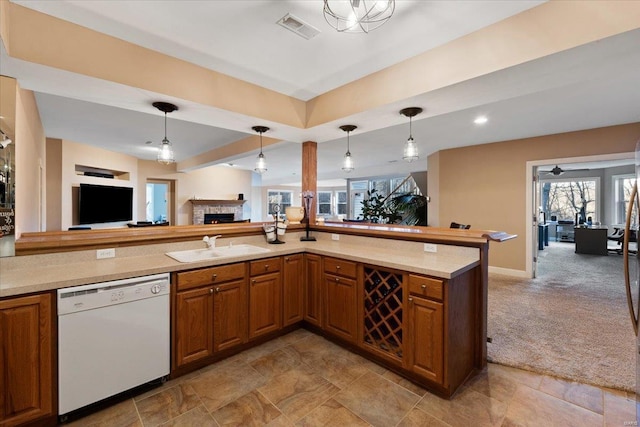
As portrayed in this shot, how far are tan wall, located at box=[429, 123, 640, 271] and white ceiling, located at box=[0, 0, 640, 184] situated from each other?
0.43 m

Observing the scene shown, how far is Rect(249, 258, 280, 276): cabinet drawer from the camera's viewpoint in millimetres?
2477

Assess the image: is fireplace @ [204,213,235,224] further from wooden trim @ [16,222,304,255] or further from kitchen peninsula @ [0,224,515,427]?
kitchen peninsula @ [0,224,515,427]

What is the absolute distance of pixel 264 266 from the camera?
8.39 feet

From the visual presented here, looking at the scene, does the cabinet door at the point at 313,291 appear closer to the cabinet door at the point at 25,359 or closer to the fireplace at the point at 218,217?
the cabinet door at the point at 25,359

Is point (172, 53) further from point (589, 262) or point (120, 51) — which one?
point (589, 262)

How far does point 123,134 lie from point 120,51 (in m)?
3.46

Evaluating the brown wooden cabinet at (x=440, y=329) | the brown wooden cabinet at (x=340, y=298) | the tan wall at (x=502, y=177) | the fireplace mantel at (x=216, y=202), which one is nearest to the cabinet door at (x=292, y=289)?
the brown wooden cabinet at (x=340, y=298)

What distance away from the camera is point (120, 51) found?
202cm

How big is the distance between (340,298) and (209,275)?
1.17 meters

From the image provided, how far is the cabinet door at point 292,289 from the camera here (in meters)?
2.73

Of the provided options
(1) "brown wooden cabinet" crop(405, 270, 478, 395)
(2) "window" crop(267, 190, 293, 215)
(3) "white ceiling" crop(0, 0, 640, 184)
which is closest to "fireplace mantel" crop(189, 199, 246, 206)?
(2) "window" crop(267, 190, 293, 215)

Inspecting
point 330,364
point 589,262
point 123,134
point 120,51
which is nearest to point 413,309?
point 330,364

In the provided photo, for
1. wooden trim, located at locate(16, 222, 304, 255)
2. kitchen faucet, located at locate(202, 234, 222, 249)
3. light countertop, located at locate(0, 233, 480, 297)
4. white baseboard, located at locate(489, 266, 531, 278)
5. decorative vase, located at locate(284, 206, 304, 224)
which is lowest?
white baseboard, located at locate(489, 266, 531, 278)

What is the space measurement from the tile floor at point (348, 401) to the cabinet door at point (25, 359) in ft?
0.94
